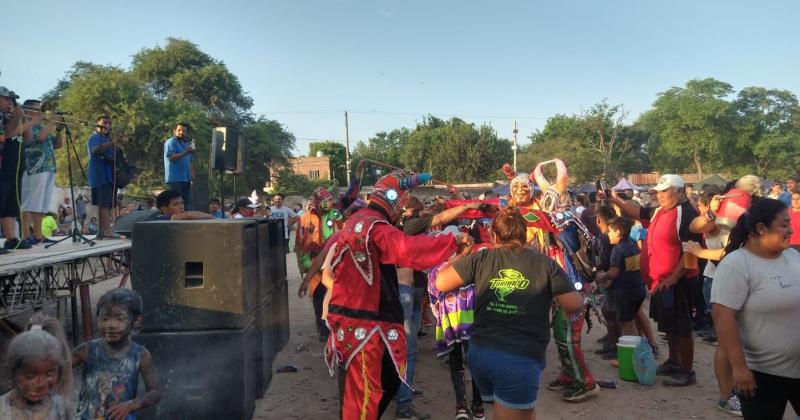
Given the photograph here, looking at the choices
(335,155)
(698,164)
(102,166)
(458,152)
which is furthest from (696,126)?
(102,166)

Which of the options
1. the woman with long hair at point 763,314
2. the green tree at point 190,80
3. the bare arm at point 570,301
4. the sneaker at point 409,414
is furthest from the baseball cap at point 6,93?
the green tree at point 190,80

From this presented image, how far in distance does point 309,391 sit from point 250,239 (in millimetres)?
2301

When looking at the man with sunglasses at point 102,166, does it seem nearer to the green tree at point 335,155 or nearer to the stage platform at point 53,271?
the stage platform at point 53,271

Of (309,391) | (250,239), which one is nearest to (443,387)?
(309,391)

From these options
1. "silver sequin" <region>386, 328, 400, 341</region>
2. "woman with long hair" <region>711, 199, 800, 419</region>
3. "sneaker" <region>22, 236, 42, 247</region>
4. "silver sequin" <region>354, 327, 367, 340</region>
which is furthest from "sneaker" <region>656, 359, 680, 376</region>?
"sneaker" <region>22, 236, 42, 247</region>

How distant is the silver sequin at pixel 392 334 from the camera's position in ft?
12.6

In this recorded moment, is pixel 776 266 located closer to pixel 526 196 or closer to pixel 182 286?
pixel 526 196

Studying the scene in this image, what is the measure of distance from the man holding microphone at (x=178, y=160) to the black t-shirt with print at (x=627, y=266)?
18.9ft

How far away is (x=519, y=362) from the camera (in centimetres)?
331

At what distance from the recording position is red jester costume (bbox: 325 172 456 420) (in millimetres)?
3744

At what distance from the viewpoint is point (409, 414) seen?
5039 mm

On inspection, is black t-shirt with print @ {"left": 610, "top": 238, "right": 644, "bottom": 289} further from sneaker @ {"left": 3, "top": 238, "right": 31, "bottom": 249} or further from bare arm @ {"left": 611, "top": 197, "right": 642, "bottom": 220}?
sneaker @ {"left": 3, "top": 238, "right": 31, "bottom": 249}

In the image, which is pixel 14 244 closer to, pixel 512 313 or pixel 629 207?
pixel 512 313

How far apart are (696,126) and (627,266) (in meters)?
52.3
